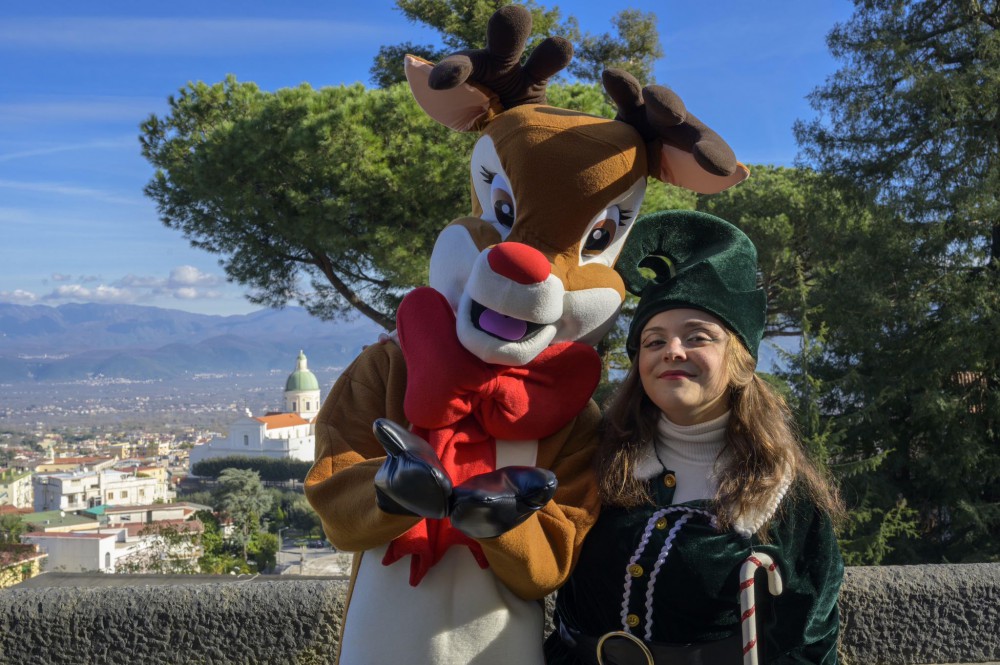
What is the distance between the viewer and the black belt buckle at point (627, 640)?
1929 mm

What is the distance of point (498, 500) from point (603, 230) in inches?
33.0

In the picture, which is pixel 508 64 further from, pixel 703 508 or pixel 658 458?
pixel 703 508

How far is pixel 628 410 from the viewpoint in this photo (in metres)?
2.16

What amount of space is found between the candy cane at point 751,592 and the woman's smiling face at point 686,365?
1.16 ft

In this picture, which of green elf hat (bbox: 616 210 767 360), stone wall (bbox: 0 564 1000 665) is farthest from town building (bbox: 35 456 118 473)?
green elf hat (bbox: 616 210 767 360)

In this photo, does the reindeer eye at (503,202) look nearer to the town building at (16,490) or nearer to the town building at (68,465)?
the town building at (16,490)

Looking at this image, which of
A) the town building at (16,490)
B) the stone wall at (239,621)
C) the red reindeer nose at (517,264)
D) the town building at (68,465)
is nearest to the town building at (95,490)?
the town building at (16,490)

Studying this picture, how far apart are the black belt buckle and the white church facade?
76.1m

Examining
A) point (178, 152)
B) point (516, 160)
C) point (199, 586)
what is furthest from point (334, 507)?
point (178, 152)

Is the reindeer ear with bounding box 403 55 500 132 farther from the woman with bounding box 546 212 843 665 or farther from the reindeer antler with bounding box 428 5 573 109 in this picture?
the woman with bounding box 546 212 843 665

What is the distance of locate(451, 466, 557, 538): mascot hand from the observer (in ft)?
5.15

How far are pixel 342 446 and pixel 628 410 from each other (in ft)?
2.26

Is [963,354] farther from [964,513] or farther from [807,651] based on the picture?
[807,651]

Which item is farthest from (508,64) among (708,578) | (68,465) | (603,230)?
(68,465)
